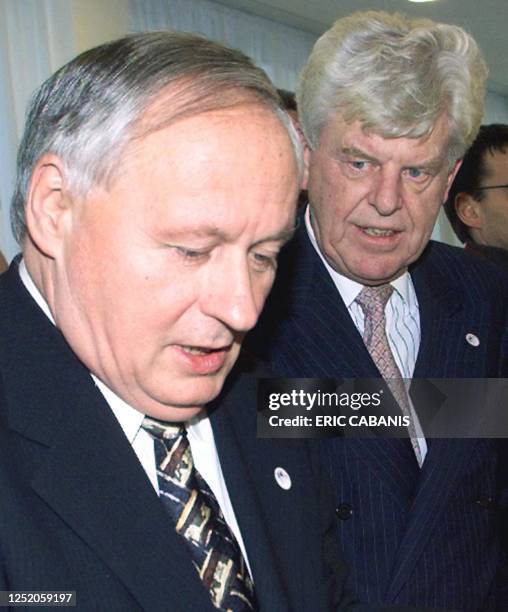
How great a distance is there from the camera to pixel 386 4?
20.4 feet

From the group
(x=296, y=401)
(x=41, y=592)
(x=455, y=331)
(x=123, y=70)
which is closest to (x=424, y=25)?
(x=455, y=331)

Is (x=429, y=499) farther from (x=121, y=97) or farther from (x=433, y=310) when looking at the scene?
(x=121, y=97)

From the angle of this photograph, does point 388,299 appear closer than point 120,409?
No

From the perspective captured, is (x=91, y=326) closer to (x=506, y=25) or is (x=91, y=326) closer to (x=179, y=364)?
(x=179, y=364)

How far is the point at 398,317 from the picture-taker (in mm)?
1823

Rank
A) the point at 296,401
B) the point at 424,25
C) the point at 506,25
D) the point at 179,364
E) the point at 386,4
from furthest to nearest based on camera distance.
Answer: the point at 506,25
the point at 386,4
the point at 424,25
the point at 296,401
the point at 179,364

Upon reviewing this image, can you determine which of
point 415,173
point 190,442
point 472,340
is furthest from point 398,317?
point 190,442

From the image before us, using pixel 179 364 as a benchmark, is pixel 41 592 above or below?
below

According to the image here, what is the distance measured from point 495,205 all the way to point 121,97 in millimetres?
2044

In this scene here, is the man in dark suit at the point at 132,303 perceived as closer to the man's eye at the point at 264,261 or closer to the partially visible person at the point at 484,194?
the man's eye at the point at 264,261

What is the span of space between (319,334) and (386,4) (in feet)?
16.4

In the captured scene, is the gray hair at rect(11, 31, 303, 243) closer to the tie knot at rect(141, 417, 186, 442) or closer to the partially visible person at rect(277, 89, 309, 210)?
the tie knot at rect(141, 417, 186, 442)

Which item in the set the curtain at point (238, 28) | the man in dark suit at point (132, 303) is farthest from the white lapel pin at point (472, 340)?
the curtain at point (238, 28)

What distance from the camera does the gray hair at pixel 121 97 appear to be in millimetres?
988
